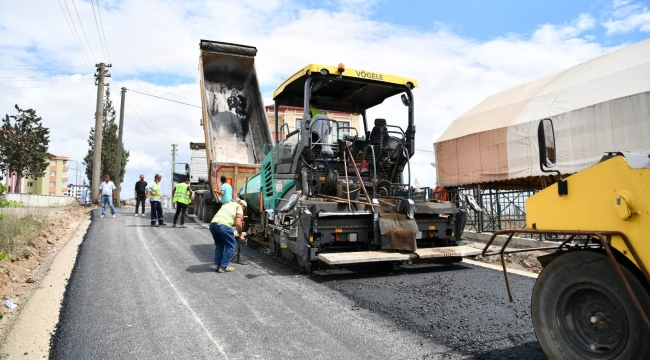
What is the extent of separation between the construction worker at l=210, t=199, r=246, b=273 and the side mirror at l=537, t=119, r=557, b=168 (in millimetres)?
4534

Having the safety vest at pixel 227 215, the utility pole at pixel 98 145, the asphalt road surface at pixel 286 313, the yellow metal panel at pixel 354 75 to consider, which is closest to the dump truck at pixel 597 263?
the asphalt road surface at pixel 286 313

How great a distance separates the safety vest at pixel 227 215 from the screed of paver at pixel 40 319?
2.04m

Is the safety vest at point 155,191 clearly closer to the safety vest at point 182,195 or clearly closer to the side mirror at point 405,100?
the safety vest at point 182,195

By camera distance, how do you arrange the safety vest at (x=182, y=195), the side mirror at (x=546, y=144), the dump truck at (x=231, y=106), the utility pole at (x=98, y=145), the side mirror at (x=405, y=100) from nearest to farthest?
the side mirror at (x=546, y=144) < the side mirror at (x=405, y=100) < the safety vest at (x=182, y=195) < the dump truck at (x=231, y=106) < the utility pole at (x=98, y=145)

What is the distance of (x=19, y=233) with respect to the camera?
7746mm

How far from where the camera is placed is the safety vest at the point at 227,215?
254 inches

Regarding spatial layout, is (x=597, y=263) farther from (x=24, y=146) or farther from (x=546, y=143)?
(x=24, y=146)

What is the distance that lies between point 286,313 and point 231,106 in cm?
903

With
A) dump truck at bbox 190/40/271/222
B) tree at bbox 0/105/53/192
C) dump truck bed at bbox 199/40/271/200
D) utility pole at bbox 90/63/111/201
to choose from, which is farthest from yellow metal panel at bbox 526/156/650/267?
tree at bbox 0/105/53/192

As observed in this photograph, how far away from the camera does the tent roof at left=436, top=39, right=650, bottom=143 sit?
11.2m

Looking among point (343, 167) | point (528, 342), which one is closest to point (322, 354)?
point (528, 342)

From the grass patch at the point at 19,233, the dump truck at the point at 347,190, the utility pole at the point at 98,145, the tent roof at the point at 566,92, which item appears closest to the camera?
the dump truck at the point at 347,190

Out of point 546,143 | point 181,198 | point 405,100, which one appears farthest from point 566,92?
point 546,143

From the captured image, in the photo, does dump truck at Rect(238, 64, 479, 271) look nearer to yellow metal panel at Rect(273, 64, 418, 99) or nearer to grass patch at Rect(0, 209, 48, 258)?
yellow metal panel at Rect(273, 64, 418, 99)
